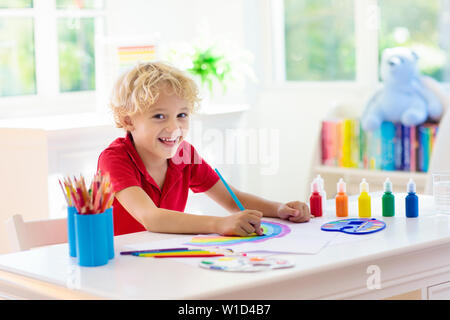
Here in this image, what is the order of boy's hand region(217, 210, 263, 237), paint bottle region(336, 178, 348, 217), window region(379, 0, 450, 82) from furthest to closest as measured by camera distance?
1. window region(379, 0, 450, 82)
2. paint bottle region(336, 178, 348, 217)
3. boy's hand region(217, 210, 263, 237)

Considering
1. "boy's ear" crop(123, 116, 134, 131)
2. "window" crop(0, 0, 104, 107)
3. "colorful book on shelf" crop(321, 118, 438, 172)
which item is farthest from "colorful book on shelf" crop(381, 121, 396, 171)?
"boy's ear" crop(123, 116, 134, 131)

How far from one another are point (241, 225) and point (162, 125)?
42cm

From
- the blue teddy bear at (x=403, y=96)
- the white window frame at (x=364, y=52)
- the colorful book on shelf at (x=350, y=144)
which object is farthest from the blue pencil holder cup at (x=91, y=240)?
the white window frame at (x=364, y=52)

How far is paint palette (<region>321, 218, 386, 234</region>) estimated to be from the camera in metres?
1.73

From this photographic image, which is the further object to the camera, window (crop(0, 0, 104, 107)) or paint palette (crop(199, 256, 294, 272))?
window (crop(0, 0, 104, 107))

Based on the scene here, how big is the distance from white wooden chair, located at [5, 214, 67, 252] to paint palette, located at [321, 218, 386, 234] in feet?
2.16

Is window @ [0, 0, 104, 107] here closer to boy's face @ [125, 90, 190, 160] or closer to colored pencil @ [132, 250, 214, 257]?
boy's face @ [125, 90, 190, 160]

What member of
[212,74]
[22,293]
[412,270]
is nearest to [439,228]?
[412,270]

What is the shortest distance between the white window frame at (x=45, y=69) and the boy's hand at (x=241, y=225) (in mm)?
2209

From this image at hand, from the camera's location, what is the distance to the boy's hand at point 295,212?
1.89 meters

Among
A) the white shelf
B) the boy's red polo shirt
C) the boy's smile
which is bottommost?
the white shelf

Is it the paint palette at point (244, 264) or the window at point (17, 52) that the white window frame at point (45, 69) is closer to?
the window at point (17, 52)

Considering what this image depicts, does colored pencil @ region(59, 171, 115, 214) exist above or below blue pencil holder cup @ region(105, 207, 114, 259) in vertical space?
above

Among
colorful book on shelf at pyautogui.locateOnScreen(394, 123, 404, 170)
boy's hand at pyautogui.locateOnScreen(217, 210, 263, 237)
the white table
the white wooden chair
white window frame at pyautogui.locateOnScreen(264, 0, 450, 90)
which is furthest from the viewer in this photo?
white window frame at pyautogui.locateOnScreen(264, 0, 450, 90)
